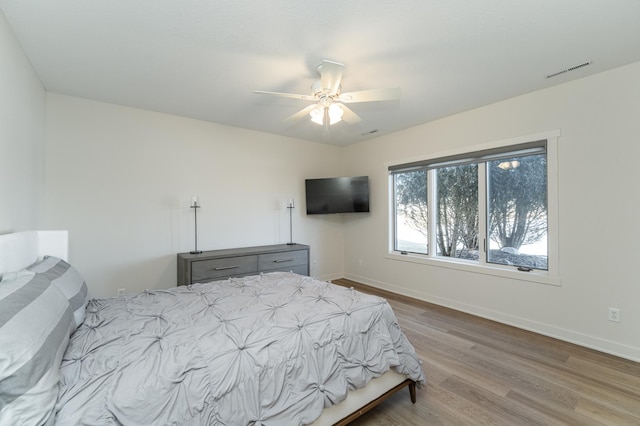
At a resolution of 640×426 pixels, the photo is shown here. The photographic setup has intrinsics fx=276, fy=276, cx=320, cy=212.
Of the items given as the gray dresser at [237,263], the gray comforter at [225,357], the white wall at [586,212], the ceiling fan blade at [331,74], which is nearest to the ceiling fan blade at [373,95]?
the ceiling fan blade at [331,74]

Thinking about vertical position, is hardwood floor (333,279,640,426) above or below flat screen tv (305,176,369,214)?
below

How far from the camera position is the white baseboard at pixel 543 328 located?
2.55 meters

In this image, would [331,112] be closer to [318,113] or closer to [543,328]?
[318,113]

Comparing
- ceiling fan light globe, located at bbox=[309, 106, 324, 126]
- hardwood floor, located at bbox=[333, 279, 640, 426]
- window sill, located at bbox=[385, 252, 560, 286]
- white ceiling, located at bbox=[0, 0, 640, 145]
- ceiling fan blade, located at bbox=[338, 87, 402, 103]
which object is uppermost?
white ceiling, located at bbox=[0, 0, 640, 145]

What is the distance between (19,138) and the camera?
2123 millimetres

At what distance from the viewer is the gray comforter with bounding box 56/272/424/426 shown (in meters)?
1.09

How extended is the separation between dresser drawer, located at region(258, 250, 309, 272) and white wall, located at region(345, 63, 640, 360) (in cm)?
225

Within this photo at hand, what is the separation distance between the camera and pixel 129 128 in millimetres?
3355

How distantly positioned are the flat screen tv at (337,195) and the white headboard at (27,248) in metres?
3.23

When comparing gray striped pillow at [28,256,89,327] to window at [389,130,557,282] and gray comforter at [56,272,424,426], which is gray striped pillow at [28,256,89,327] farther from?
window at [389,130,557,282]

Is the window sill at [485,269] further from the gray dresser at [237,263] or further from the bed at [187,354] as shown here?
the bed at [187,354]

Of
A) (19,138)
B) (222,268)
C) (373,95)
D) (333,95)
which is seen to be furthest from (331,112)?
(19,138)

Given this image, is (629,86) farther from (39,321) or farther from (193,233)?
(193,233)

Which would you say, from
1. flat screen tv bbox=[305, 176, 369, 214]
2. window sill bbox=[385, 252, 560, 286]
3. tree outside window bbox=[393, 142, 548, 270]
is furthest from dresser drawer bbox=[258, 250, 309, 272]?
tree outside window bbox=[393, 142, 548, 270]
